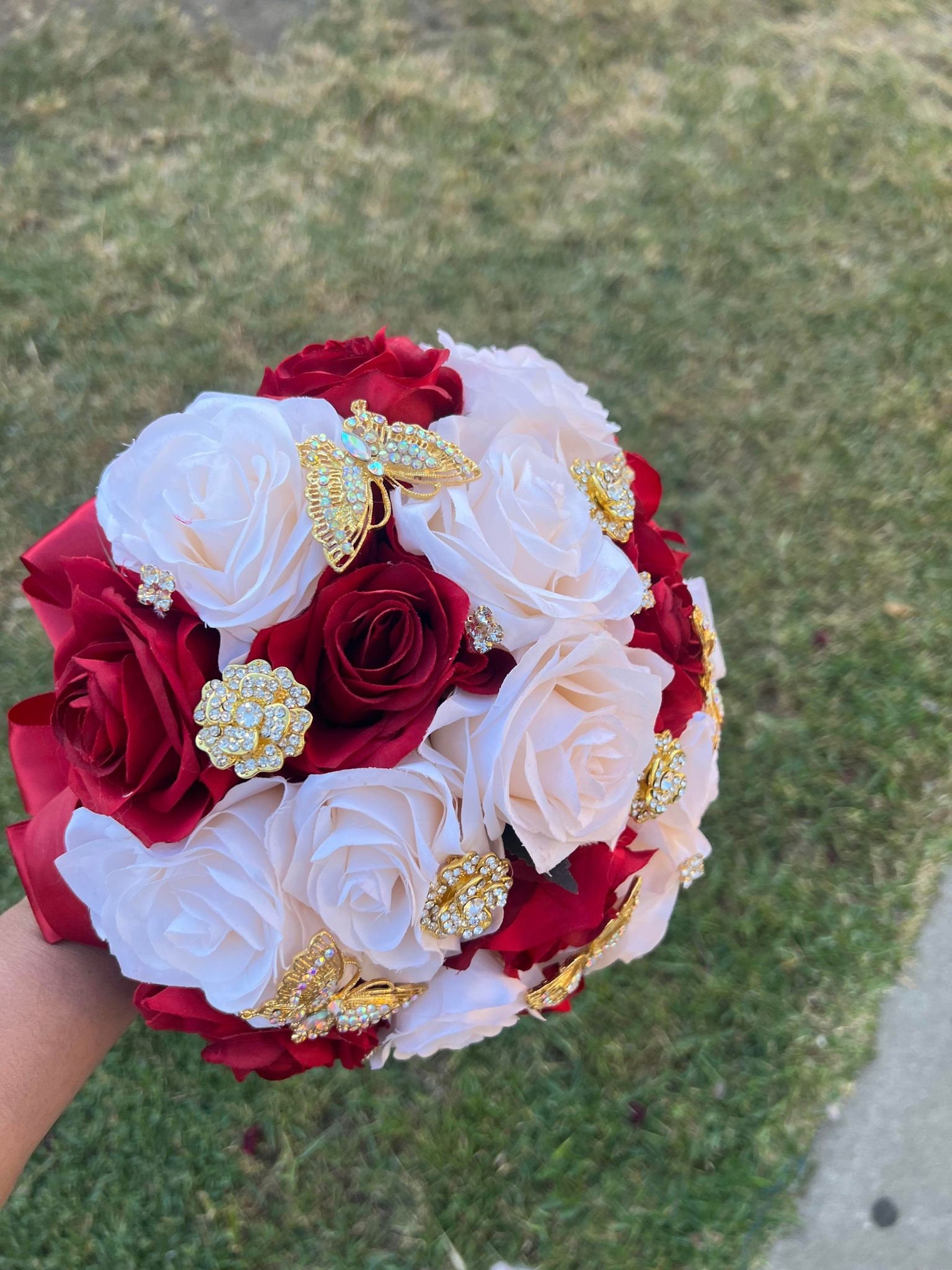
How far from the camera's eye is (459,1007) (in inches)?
41.3

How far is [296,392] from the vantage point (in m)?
1.12

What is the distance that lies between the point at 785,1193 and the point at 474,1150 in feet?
2.25

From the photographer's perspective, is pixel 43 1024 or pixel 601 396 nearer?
pixel 43 1024

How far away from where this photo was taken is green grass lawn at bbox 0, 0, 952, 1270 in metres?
1.90

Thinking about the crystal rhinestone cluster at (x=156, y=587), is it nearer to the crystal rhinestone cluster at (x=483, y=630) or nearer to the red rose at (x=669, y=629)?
the crystal rhinestone cluster at (x=483, y=630)

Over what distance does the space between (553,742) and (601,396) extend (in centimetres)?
194

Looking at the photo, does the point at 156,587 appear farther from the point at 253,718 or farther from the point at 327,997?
the point at 327,997

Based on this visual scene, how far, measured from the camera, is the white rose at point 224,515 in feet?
2.96

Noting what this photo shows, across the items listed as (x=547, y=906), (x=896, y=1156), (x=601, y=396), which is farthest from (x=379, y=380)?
(x=896, y=1156)

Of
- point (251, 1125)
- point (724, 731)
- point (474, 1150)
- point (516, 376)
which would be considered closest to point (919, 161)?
point (724, 731)

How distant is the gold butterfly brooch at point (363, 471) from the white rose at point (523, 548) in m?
0.02

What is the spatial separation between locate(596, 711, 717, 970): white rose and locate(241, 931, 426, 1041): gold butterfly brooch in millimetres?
333

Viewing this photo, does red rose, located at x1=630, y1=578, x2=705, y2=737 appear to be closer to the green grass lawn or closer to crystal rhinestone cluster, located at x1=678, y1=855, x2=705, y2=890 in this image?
crystal rhinestone cluster, located at x1=678, y1=855, x2=705, y2=890

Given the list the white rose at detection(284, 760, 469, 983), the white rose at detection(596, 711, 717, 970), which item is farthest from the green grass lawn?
the white rose at detection(284, 760, 469, 983)
